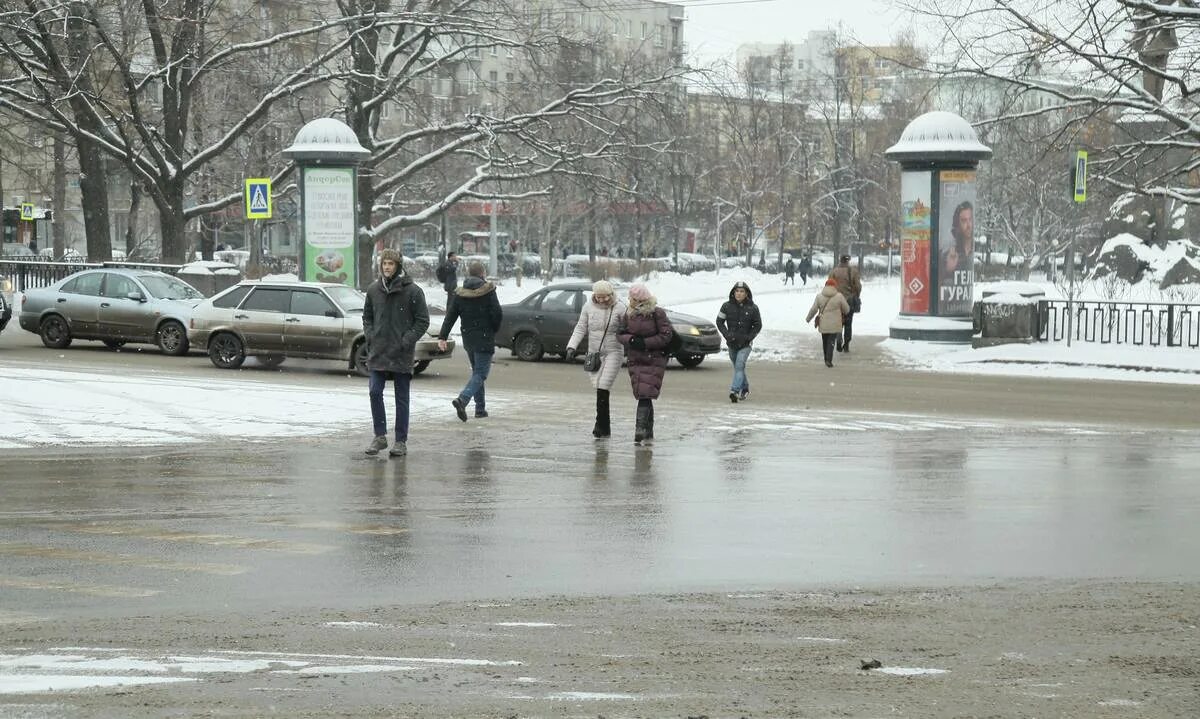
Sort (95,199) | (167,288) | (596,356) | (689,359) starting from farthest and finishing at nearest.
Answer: (95,199) → (167,288) → (689,359) → (596,356)

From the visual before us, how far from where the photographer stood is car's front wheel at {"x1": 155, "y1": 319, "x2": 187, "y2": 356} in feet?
86.3

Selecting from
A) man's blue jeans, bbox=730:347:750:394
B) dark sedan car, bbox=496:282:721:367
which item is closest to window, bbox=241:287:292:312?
dark sedan car, bbox=496:282:721:367

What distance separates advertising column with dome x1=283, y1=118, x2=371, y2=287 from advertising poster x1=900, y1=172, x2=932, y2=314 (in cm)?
1066

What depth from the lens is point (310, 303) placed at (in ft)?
78.0

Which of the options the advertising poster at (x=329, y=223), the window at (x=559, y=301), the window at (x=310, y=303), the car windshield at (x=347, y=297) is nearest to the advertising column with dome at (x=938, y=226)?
the window at (x=559, y=301)

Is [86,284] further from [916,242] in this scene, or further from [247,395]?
[916,242]

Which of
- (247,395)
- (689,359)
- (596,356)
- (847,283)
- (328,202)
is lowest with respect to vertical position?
(247,395)

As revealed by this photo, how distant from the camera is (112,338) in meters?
26.8

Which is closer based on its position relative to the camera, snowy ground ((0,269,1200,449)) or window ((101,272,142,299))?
snowy ground ((0,269,1200,449))

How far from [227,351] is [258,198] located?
8.16 m

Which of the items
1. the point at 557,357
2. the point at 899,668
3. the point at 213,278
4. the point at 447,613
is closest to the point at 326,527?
the point at 447,613

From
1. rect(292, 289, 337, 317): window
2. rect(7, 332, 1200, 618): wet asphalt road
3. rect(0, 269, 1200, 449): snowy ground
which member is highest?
rect(292, 289, 337, 317): window

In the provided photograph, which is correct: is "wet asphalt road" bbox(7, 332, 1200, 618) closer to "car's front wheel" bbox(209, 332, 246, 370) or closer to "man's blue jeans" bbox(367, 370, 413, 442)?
"man's blue jeans" bbox(367, 370, 413, 442)

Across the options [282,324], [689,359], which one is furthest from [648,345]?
[689,359]
